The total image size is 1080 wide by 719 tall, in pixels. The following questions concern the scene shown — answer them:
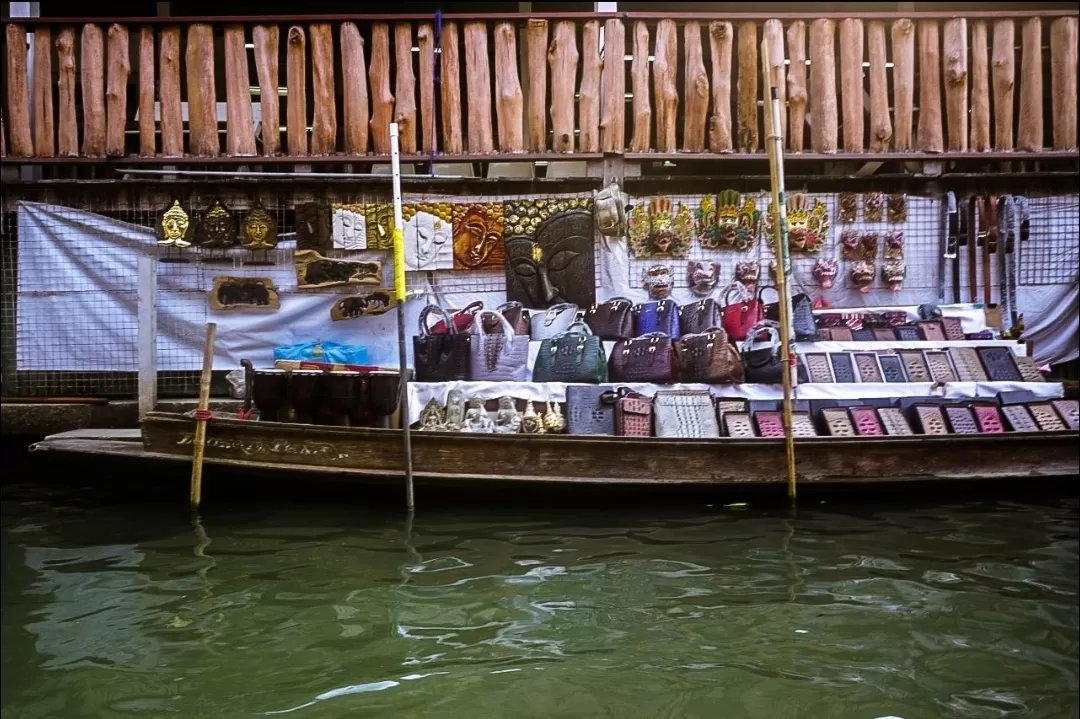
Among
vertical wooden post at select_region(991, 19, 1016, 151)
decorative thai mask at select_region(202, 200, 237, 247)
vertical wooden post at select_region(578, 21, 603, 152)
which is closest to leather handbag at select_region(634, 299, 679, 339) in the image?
vertical wooden post at select_region(578, 21, 603, 152)

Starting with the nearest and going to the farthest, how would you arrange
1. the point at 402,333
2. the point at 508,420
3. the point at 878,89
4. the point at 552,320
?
1. the point at 402,333
2. the point at 508,420
3. the point at 552,320
4. the point at 878,89

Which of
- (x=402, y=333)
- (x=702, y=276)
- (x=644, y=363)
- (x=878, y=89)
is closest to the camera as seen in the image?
(x=402, y=333)

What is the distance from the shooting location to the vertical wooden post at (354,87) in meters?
8.17

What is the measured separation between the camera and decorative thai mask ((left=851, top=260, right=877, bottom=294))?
8.13 m

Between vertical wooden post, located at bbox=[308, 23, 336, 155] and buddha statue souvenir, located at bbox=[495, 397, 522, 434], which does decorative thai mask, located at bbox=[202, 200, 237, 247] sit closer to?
vertical wooden post, located at bbox=[308, 23, 336, 155]

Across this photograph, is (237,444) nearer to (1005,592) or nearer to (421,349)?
(421,349)

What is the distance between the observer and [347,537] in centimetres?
570

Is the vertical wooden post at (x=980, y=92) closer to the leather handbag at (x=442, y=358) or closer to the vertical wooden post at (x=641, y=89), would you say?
the vertical wooden post at (x=641, y=89)

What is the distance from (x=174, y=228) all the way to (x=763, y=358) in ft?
19.8

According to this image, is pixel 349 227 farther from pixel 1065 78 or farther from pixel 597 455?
pixel 1065 78

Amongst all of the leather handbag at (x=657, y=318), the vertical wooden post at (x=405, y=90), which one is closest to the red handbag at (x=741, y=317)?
the leather handbag at (x=657, y=318)

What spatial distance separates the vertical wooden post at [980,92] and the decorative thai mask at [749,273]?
276 centimetres

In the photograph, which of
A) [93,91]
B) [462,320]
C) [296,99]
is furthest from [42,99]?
[462,320]

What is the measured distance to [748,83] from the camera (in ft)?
27.2
